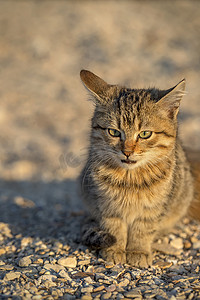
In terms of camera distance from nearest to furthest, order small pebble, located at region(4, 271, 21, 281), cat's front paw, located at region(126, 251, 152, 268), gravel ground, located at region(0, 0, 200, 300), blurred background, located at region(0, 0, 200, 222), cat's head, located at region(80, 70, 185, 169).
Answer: small pebble, located at region(4, 271, 21, 281)
gravel ground, located at region(0, 0, 200, 300)
cat's head, located at region(80, 70, 185, 169)
cat's front paw, located at region(126, 251, 152, 268)
blurred background, located at region(0, 0, 200, 222)

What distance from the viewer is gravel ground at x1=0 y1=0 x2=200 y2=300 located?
106 inches

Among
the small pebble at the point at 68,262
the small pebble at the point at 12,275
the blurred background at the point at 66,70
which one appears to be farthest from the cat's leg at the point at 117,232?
the blurred background at the point at 66,70

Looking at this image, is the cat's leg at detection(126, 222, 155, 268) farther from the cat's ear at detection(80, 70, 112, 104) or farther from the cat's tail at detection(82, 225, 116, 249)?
the cat's ear at detection(80, 70, 112, 104)

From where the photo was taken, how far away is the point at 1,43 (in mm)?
9602

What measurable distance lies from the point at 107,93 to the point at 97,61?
6.35 meters

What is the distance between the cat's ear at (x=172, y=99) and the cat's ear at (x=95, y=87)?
493 millimetres

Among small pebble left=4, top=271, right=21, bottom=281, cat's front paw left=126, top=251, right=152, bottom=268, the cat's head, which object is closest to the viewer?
small pebble left=4, top=271, right=21, bottom=281

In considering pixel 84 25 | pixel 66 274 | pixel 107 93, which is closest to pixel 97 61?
pixel 84 25

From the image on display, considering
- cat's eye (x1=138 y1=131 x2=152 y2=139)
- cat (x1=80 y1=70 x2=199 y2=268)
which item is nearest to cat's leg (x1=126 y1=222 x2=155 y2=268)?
cat (x1=80 y1=70 x2=199 y2=268)

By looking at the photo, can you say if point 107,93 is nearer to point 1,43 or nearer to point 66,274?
point 66,274

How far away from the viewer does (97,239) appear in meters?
3.11

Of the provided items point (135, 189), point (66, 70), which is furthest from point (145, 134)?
point (66, 70)

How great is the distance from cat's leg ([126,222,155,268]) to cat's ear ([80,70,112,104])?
1163mm

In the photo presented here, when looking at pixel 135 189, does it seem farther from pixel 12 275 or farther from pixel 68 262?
pixel 12 275
